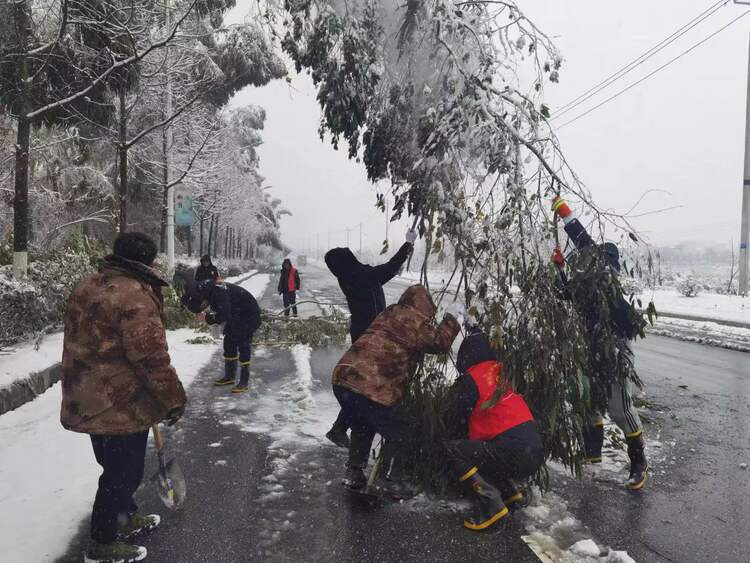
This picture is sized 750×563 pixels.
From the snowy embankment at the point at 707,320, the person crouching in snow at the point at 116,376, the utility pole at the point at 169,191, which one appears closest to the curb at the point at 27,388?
the person crouching in snow at the point at 116,376

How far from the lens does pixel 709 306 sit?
19312 millimetres

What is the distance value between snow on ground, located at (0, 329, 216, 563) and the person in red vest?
90.8 inches

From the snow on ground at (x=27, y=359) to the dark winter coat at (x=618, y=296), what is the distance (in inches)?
211

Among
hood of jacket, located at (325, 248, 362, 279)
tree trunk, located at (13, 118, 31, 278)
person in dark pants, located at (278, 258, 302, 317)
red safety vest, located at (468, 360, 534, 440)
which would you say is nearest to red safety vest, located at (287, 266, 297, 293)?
person in dark pants, located at (278, 258, 302, 317)

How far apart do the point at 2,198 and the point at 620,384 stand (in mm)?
23906

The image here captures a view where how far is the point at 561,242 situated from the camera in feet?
12.6

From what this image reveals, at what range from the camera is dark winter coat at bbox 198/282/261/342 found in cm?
622

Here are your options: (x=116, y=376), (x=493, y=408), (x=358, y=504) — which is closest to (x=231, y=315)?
(x=358, y=504)

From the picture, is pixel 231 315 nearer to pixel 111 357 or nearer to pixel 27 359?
pixel 27 359

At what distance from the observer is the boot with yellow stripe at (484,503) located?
297 cm

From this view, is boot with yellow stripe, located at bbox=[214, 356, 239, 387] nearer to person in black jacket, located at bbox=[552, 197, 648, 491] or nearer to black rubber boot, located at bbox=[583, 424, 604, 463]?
black rubber boot, located at bbox=[583, 424, 604, 463]

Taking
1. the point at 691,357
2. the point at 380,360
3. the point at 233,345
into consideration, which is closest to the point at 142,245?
the point at 380,360

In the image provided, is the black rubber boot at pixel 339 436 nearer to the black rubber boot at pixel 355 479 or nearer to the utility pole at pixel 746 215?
the black rubber boot at pixel 355 479

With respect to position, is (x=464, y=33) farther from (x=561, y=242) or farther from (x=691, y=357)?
(x=691, y=357)
